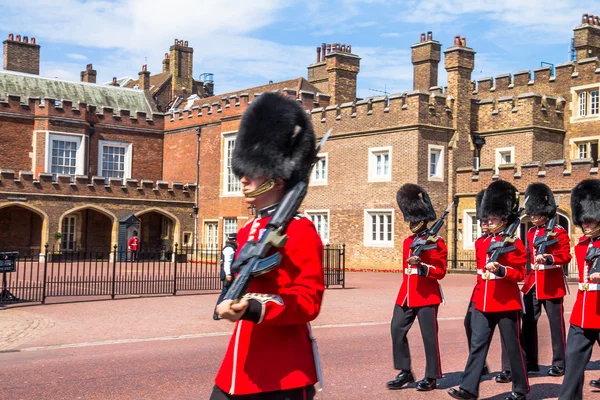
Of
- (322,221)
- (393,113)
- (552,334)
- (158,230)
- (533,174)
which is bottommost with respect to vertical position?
(552,334)

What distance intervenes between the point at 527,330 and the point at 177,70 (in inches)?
1570

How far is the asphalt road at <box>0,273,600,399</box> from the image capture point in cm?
766

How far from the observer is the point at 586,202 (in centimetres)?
766

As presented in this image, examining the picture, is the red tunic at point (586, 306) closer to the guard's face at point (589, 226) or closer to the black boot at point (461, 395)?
the guard's face at point (589, 226)

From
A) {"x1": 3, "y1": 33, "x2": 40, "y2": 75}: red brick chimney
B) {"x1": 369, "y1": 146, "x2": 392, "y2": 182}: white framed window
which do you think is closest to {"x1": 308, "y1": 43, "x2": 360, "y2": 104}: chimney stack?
{"x1": 369, "y1": 146, "x2": 392, "y2": 182}: white framed window

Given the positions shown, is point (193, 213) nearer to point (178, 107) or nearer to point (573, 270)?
point (178, 107)

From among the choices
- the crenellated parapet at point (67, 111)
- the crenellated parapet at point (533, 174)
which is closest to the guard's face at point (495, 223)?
the crenellated parapet at point (533, 174)

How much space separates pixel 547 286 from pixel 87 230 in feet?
92.9

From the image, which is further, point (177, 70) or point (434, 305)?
point (177, 70)

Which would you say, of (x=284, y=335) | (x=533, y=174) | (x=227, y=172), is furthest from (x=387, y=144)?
(x=284, y=335)

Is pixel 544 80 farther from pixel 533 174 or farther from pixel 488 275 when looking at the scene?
pixel 488 275

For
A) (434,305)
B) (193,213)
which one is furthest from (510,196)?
(193,213)

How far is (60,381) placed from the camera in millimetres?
8000

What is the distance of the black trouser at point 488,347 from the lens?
708 centimetres
